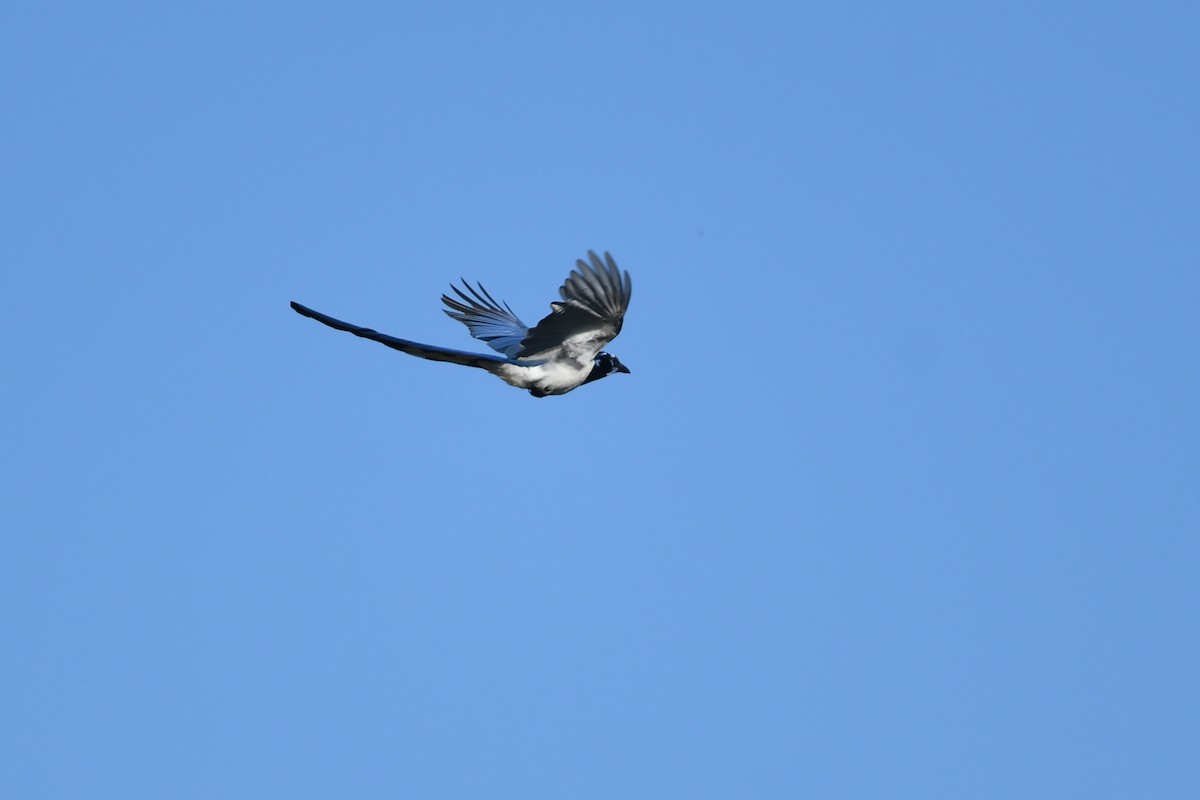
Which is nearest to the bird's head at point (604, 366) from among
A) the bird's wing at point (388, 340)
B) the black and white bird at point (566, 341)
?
the black and white bird at point (566, 341)

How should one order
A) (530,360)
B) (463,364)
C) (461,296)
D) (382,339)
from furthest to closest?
1. (461,296)
2. (530,360)
3. (463,364)
4. (382,339)

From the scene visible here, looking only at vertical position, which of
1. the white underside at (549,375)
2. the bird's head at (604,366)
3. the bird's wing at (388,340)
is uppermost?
the bird's head at (604,366)

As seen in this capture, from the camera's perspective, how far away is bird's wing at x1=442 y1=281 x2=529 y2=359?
83.0 ft

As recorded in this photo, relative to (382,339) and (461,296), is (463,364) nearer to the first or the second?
(382,339)

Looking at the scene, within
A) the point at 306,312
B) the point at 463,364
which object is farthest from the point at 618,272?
the point at 306,312

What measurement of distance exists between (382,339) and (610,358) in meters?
5.09

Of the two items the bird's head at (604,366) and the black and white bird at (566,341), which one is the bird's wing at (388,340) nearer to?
the black and white bird at (566,341)

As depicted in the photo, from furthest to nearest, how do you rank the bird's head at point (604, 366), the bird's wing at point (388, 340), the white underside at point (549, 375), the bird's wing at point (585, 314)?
the bird's head at point (604, 366) < the white underside at point (549, 375) < the bird's wing at point (585, 314) < the bird's wing at point (388, 340)

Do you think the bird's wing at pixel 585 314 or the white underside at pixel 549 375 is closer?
the bird's wing at pixel 585 314

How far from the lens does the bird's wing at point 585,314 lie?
761 inches

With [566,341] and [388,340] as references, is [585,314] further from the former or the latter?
[388,340]

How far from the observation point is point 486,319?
26125 mm

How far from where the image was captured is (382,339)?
1822cm

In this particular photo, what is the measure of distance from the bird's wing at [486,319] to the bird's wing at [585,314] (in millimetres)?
3261
